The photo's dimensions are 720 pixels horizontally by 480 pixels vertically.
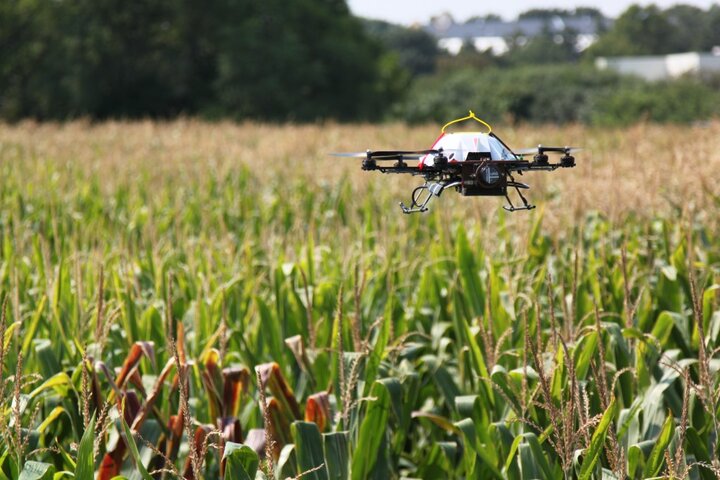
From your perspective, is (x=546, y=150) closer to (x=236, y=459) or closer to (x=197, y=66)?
(x=236, y=459)

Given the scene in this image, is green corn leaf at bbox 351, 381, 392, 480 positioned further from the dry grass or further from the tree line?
the tree line

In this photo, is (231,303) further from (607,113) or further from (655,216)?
(607,113)

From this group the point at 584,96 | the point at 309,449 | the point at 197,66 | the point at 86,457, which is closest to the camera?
the point at 86,457

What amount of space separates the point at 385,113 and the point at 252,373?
128 ft

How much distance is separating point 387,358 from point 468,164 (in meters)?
3.78

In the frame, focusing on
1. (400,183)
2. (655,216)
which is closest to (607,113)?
(400,183)

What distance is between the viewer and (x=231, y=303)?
5758 millimetres

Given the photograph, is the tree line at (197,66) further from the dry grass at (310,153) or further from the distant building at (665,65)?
the dry grass at (310,153)

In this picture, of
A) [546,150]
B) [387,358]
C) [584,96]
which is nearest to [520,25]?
[546,150]

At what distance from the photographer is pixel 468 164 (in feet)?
3.88

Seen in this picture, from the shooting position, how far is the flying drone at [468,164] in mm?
1153

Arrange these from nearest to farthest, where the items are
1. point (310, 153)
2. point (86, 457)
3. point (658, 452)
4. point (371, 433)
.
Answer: point (86, 457) → point (658, 452) → point (371, 433) → point (310, 153)

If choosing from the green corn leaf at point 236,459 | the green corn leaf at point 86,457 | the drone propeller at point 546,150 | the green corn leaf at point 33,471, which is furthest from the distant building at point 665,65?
the drone propeller at point 546,150

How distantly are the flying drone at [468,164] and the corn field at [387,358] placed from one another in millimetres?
1110
